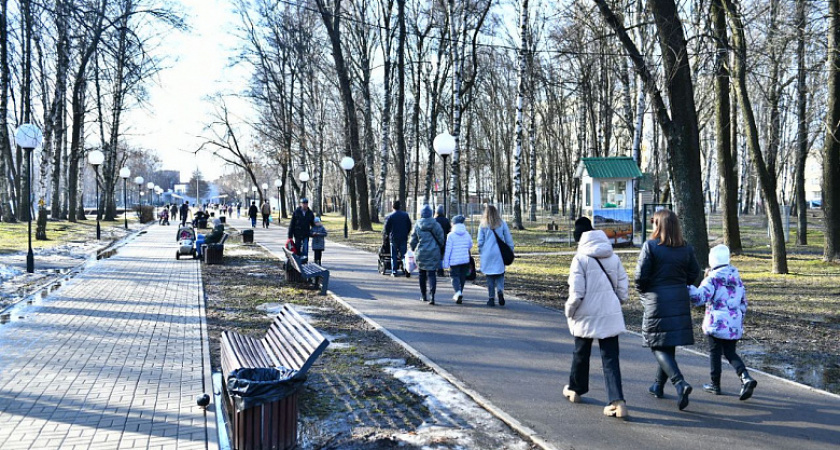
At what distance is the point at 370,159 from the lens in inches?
1415

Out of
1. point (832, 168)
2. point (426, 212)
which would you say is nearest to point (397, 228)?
point (426, 212)

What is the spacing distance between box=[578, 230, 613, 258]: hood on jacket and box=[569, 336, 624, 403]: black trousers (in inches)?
26.7

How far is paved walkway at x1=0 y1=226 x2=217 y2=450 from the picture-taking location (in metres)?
4.76

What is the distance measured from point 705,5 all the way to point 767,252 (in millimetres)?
8912

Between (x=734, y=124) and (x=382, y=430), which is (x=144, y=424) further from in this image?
(x=734, y=124)

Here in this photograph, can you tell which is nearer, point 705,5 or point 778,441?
Result: point 778,441

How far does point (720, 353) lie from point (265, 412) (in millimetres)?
4009

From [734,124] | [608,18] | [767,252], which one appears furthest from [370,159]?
[608,18]

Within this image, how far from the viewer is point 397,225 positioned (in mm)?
14133

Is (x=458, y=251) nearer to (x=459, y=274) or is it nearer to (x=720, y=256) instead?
(x=459, y=274)

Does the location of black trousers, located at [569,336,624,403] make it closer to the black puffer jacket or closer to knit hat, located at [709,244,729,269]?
the black puffer jacket

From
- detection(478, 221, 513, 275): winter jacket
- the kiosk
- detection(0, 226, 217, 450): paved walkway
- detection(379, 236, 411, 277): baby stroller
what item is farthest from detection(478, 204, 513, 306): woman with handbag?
the kiosk

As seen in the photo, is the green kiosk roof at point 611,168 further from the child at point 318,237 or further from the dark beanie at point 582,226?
the dark beanie at point 582,226

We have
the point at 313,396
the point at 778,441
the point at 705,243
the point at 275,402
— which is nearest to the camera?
the point at 275,402
